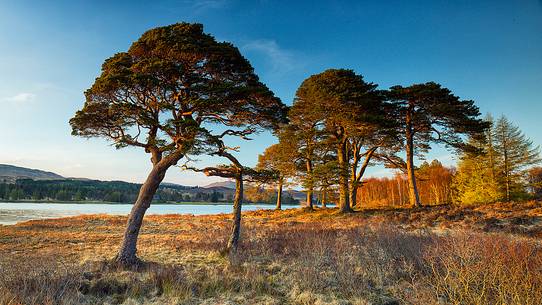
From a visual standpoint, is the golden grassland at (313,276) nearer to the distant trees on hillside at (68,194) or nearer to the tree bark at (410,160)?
the tree bark at (410,160)

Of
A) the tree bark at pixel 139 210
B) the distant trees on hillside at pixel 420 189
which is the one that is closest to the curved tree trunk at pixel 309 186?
the tree bark at pixel 139 210

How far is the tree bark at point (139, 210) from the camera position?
30.7ft

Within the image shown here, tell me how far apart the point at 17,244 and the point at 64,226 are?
32.4 feet

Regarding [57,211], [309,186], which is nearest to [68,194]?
[57,211]

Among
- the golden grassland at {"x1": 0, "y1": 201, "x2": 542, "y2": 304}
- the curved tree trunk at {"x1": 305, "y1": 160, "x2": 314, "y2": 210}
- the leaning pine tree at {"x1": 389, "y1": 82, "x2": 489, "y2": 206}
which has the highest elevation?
the leaning pine tree at {"x1": 389, "y1": 82, "x2": 489, "y2": 206}

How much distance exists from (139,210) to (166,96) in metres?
4.06

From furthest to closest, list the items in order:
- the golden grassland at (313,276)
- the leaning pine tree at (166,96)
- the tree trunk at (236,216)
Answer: the tree trunk at (236,216)
the leaning pine tree at (166,96)
the golden grassland at (313,276)

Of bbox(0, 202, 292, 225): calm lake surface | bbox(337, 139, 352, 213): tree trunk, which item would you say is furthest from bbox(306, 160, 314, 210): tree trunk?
bbox(0, 202, 292, 225): calm lake surface

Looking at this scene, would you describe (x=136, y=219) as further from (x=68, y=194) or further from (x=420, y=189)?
(x=68, y=194)

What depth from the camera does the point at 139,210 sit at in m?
9.77

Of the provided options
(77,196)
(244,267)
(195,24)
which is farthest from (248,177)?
(77,196)

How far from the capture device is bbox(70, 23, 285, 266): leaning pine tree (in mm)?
9188

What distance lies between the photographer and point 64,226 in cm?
2327

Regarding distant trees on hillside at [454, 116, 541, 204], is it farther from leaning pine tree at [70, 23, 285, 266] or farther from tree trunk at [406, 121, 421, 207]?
leaning pine tree at [70, 23, 285, 266]
